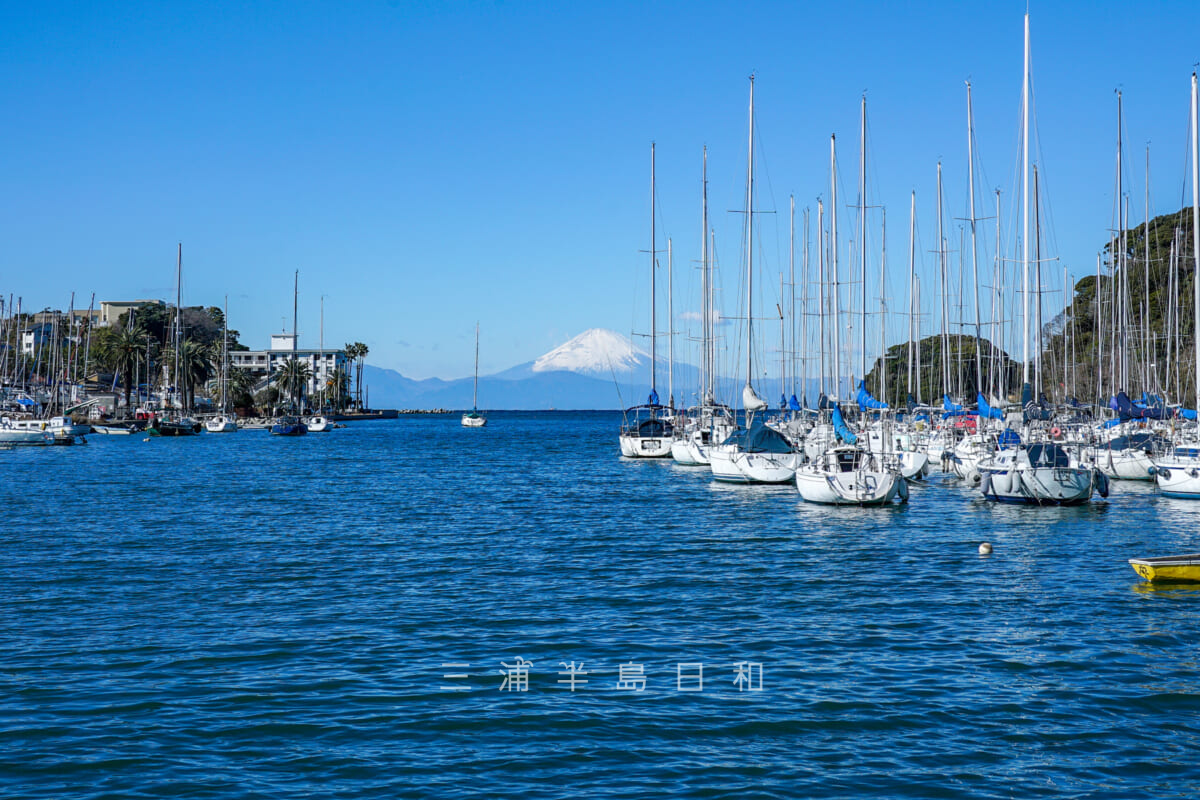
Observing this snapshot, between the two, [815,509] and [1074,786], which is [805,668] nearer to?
[1074,786]

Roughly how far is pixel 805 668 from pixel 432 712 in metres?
5.77

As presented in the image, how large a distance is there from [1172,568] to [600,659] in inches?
527

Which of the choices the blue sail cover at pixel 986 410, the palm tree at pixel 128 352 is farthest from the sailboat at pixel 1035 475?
the palm tree at pixel 128 352

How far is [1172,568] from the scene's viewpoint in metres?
22.5

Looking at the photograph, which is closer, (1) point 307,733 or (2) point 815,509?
(1) point 307,733

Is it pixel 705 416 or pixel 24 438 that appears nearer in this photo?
pixel 705 416

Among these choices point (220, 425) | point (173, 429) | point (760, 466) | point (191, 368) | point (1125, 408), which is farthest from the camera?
point (191, 368)

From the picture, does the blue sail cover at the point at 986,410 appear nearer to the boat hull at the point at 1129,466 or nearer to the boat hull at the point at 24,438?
the boat hull at the point at 1129,466

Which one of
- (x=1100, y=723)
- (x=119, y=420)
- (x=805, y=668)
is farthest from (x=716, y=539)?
(x=119, y=420)

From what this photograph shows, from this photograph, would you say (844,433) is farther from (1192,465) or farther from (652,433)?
(652,433)

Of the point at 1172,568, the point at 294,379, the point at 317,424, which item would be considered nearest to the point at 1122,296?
the point at 1172,568

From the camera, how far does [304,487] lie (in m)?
53.8

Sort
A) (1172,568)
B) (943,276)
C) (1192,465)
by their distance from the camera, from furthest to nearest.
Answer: (943,276) < (1192,465) < (1172,568)

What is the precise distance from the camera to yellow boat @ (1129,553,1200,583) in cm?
2245
